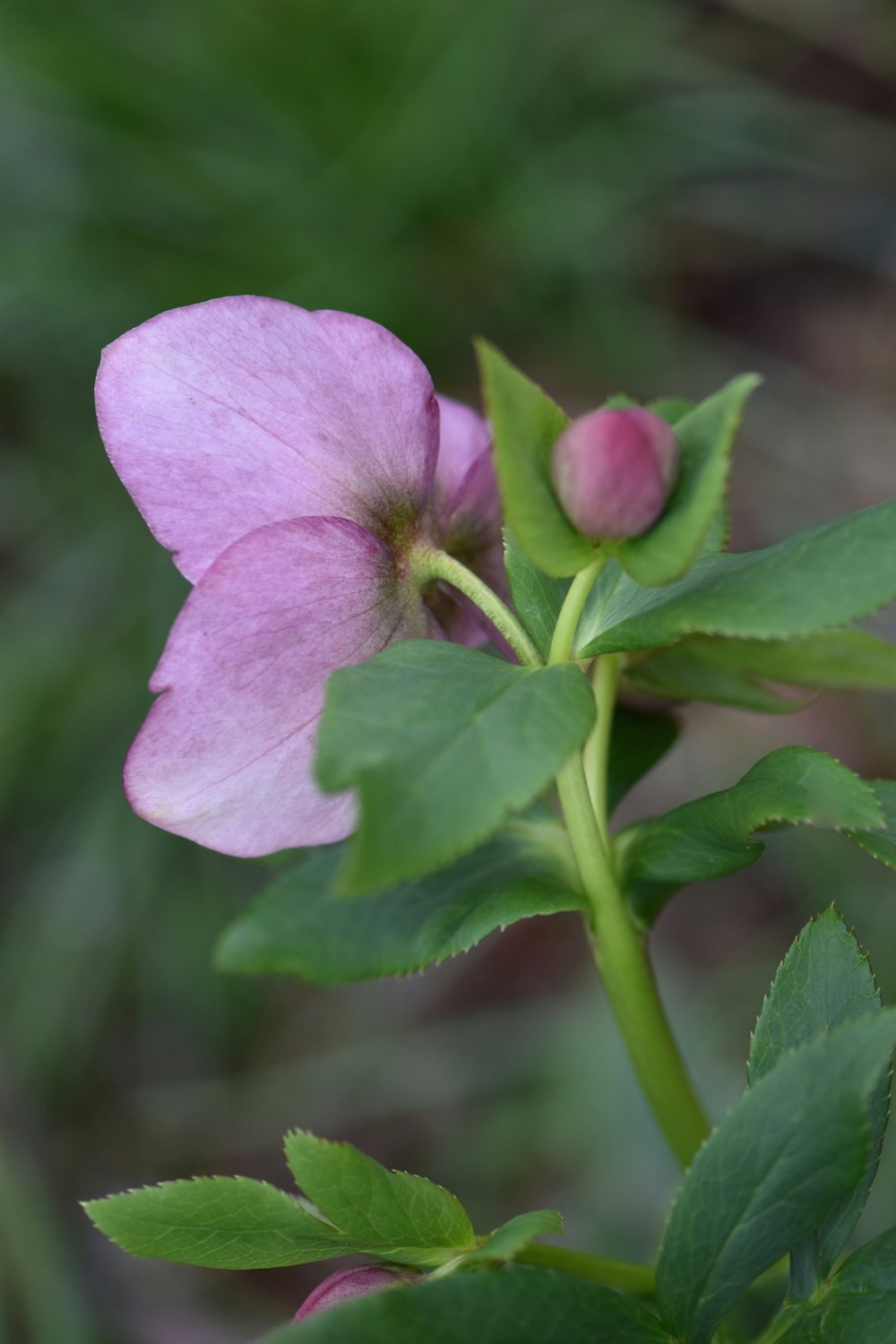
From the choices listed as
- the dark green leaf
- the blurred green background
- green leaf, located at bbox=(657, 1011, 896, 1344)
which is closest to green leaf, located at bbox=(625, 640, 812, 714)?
the dark green leaf

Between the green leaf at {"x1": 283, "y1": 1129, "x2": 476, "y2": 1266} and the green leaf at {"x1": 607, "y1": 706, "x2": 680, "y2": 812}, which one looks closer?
the green leaf at {"x1": 283, "y1": 1129, "x2": 476, "y2": 1266}

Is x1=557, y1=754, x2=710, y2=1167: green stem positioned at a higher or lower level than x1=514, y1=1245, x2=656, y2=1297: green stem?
higher

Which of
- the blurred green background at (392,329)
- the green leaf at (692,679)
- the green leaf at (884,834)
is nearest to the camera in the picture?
the green leaf at (884,834)

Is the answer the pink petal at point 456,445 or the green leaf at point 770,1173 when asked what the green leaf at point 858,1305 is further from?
the pink petal at point 456,445

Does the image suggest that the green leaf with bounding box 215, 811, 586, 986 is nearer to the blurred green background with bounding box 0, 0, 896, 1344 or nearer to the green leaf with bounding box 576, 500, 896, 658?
the green leaf with bounding box 576, 500, 896, 658

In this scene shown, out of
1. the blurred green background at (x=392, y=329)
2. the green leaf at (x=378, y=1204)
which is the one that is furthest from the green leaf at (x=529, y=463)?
the blurred green background at (x=392, y=329)

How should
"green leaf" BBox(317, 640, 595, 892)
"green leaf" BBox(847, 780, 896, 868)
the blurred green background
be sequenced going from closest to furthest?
"green leaf" BBox(317, 640, 595, 892) < "green leaf" BBox(847, 780, 896, 868) < the blurred green background

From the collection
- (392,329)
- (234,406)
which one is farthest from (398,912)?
(392,329)
